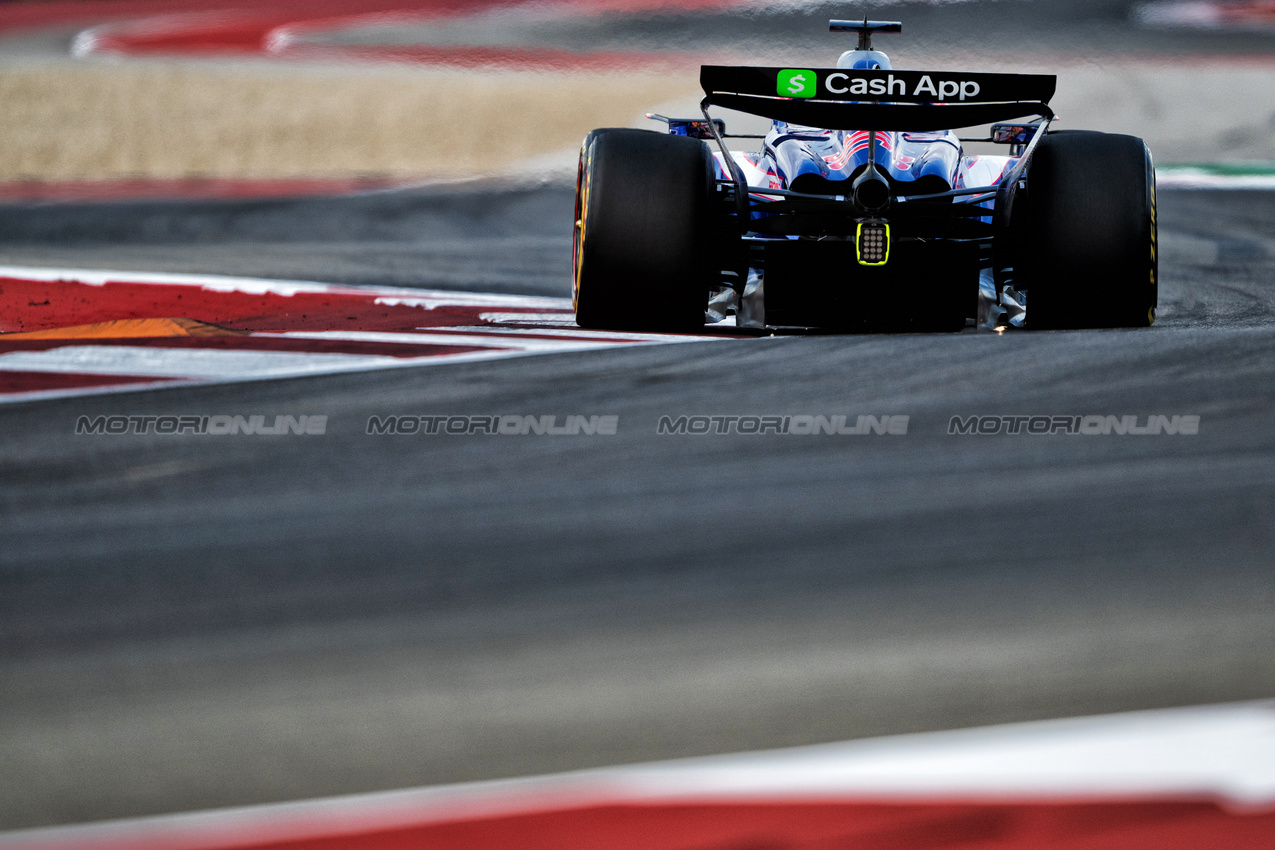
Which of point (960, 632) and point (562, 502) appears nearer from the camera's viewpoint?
point (960, 632)

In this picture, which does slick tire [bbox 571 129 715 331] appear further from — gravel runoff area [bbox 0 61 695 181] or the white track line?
gravel runoff area [bbox 0 61 695 181]

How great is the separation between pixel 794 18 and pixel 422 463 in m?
9.01

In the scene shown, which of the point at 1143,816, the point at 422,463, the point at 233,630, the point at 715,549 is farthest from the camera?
the point at 422,463

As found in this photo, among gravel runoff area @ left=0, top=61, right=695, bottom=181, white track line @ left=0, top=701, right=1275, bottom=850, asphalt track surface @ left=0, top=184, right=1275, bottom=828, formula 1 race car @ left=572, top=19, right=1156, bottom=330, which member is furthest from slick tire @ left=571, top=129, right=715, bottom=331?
gravel runoff area @ left=0, top=61, right=695, bottom=181

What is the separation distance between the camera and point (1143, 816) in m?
1.70

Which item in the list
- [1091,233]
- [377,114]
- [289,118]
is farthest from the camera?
[377,114]

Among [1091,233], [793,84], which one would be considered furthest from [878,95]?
[1091,233]

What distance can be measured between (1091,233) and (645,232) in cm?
132

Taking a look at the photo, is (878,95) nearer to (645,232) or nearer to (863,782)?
(645,232)

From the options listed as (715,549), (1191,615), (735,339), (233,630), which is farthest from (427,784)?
(735,339)

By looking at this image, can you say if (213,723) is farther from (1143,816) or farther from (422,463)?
(1143,816)

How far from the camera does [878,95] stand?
13.7 ft

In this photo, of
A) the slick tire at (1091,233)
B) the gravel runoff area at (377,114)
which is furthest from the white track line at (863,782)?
the gravel runoff area at (377,114)

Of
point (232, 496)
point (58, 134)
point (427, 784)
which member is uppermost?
point (58, 134)
